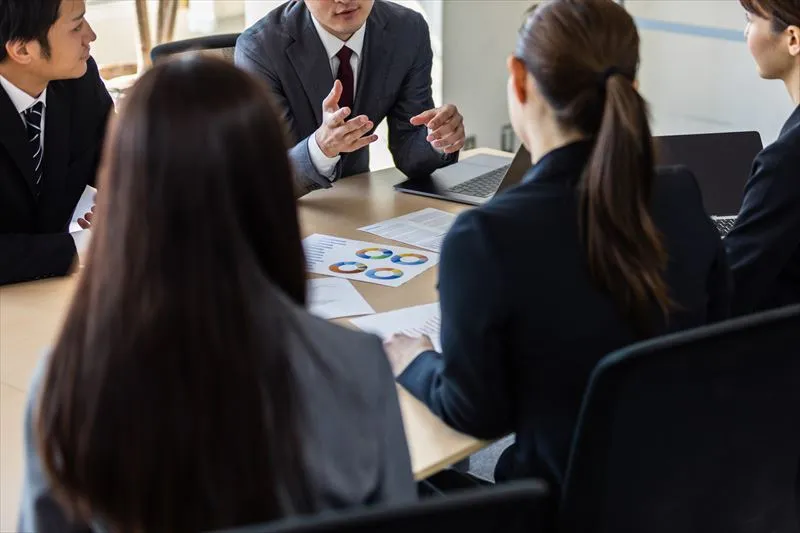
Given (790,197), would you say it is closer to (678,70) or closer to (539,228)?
(539,228)

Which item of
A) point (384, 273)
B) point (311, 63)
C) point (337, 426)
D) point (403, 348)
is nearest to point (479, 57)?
point (311, 63)

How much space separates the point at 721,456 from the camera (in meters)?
1.28

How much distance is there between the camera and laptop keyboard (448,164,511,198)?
2488mm

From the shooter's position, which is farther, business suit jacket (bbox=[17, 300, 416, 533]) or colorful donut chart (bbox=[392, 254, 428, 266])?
colorful donut chart (bbox=[392, 254, 428, 266])

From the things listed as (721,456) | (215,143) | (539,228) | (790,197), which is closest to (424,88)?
(790,197)

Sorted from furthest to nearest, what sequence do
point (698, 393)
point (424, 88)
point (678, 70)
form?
point (678, 70) → point (424, 88) → point (698, 393)

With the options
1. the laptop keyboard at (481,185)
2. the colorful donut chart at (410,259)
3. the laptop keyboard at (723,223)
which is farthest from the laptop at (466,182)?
the laptop keyboard at (723,223)

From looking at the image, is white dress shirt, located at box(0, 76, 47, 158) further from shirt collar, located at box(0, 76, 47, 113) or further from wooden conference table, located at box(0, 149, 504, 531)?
wooden conference table, located at box(0, 149, 504, 531)

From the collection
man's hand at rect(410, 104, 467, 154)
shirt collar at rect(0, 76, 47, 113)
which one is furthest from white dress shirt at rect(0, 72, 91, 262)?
man's hand at rect(410, 104, 467, 154)

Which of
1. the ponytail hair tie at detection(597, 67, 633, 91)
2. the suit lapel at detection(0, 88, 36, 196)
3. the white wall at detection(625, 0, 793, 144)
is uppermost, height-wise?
the ponytail hair tie at detection(597, 67, 633, 91)

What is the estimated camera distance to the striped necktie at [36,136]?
2.15 meters

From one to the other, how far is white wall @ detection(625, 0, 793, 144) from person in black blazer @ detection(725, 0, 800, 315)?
1.97m

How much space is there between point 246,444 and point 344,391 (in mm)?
149

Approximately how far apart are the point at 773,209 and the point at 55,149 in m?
1.52
